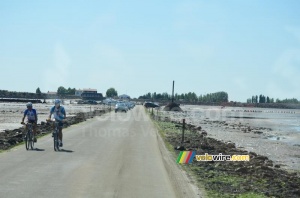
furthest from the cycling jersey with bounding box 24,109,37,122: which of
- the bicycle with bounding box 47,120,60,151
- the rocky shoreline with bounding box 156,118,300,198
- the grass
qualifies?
the rocky shoreline with bounding box 156,118,300,198

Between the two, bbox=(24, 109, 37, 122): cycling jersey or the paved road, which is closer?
the paved road

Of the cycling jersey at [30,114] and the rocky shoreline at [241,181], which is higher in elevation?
the cycling jersey at [30,114]

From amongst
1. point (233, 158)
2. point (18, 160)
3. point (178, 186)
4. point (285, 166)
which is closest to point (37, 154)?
point (18, 160)

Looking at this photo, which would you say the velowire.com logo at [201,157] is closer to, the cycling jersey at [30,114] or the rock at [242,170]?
the rock at [242,170]

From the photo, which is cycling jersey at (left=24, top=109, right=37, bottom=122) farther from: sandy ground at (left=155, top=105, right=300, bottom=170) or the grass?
sandy ground at (left=155, top=105, right=300, bottom=170)

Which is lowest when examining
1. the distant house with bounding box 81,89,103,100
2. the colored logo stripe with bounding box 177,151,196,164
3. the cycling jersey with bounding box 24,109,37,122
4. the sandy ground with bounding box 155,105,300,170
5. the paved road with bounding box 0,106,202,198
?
the sandy ground with bounding box 155,105,300,170

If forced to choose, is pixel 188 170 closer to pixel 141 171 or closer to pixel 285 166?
pixel 141 171

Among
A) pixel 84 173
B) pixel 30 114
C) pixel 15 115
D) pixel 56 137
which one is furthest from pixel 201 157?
pixel 15 115

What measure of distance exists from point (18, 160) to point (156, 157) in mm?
5405

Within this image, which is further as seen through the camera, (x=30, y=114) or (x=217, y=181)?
(x=30, y=114)

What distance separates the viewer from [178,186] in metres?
11.9

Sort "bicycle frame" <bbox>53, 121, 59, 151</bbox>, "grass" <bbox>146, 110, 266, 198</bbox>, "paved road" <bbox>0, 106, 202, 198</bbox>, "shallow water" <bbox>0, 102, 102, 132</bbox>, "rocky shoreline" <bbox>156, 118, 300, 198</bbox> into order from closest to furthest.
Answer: "paved road" <bbox>0, 106, 202, 198</bbox> < "grass" <bbox>146, 110, 266, 198</bbox> < "rocky shoreline" <bbox>156, 118, 300, 198</bbox> < "bicycle frame" <bbox>53, 121, 59, 151</bbox> < "shallow water" <bbox>0, 102, 102, 132</bbox>

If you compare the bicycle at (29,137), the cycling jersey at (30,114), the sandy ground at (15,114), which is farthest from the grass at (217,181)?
the sandy ground at (15,114)

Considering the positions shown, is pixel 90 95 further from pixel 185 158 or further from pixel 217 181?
pixel 217 181
